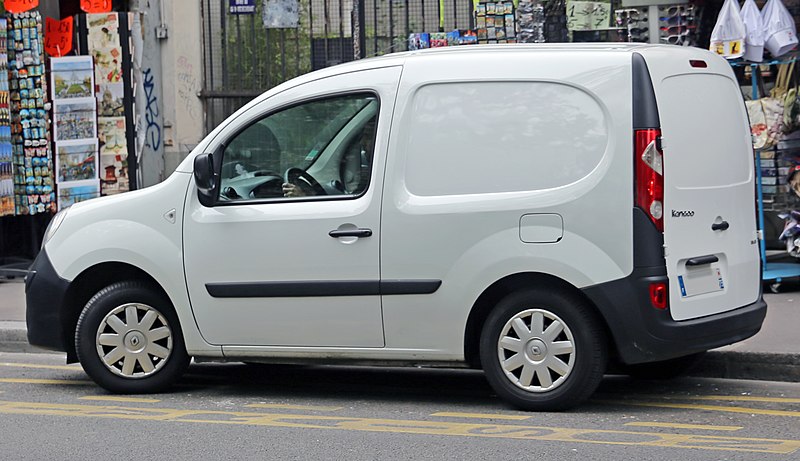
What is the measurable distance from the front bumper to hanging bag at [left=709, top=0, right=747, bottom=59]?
5.39 metres

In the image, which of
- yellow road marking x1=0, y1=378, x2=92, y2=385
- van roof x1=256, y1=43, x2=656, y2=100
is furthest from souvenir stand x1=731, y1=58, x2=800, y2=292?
yellow road marking x1=0, y1=378, x2=92, y2=385

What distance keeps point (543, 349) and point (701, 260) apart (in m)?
0.92

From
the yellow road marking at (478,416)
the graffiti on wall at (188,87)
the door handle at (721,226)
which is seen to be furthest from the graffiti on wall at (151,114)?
the door handle at (721,226)

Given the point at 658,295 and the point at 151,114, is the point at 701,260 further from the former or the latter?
the point at 151,114

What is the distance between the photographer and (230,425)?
6680 millimetres

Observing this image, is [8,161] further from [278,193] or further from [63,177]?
[278,193]

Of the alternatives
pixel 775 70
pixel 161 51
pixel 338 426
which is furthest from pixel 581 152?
pixel 161 51

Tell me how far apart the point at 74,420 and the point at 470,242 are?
2.26 m

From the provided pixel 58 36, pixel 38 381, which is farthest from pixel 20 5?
pixel 38 381

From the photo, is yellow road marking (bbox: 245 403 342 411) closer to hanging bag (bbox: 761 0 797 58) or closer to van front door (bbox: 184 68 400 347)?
van front door (bbox: 184 68 400 347)

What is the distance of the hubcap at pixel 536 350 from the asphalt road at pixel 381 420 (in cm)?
18

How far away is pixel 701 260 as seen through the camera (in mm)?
6723

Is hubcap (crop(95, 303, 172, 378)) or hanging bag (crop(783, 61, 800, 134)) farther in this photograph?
hanging bag (crop(783, 61, 800, 134))

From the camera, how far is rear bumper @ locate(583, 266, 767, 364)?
6.50m
